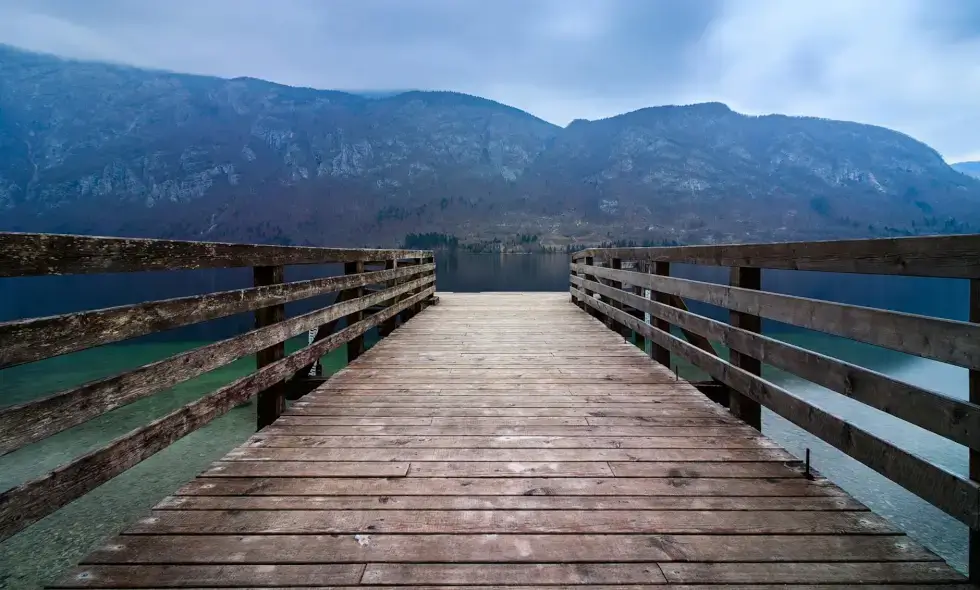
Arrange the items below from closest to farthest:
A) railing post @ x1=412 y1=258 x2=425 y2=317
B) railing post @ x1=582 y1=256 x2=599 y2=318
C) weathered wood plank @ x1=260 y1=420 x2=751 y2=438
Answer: weathered wood plank @ x1=260 y1=420 x2=751 y2=438 < railing post @ x1=582 y1=256 x2=599 y2=318 < railing post @ x1=412 y1=258 x2=425 y2=317

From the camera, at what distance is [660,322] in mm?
5688

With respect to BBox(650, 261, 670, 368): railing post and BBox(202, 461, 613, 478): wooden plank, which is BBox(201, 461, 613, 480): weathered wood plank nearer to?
BBox(202, 461, 613, 478): wooden plank

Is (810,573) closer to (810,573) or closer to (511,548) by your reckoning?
(810,573)

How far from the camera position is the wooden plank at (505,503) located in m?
2.35

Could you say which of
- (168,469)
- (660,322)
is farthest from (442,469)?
(168,469)

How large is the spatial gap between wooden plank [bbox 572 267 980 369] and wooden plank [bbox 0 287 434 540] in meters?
3.35

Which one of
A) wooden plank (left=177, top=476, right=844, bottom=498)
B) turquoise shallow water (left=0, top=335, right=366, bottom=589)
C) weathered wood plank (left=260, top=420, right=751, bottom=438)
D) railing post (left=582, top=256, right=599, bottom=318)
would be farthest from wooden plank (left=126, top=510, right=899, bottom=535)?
railing post (left=582, top=256, right=599, bottom=318)

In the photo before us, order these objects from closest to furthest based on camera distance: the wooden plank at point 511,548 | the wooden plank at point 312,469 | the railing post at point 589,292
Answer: the wooden plank at point 511,548, the wooden plank at point 312,469, the railing post at point 589,292

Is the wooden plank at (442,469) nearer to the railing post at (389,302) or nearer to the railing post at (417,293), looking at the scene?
the railing post at (389,302)

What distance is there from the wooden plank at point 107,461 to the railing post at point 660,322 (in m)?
4.04

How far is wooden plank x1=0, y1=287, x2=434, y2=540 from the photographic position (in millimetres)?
1725

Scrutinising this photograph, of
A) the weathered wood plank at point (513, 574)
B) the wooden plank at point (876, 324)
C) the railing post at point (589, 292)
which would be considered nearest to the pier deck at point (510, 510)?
the weathered wood plank at point (513, 574)

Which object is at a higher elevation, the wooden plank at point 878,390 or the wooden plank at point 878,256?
the wooden plank at point 878,256

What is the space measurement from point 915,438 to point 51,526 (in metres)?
21.3
